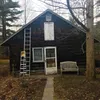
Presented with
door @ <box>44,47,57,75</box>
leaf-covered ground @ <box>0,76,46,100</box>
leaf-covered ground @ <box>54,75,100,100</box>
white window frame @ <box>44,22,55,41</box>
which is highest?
white window frame @ <box>44,22,55,41</box>

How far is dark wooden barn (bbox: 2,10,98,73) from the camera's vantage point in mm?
18484

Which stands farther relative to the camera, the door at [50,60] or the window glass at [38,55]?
the window glass at [38,55]

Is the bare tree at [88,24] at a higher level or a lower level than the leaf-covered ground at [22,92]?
higher

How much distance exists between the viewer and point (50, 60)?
18.3 metres

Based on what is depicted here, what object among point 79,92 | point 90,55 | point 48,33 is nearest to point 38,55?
point 48,33

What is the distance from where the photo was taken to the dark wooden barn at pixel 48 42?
18484 mm

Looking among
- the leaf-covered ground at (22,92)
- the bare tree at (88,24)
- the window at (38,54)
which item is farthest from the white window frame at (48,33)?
the leaf-covered ground at (22,92)

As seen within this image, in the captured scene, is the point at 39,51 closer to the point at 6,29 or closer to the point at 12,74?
the point at 12,74

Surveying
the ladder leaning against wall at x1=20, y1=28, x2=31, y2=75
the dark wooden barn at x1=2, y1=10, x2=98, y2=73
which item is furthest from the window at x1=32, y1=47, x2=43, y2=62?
the ladder leaning against wall at x1=20, y1=28, x2=31, y2=75

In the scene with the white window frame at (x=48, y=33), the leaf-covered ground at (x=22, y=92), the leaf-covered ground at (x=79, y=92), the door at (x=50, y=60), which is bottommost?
the leaf-covered ground at (x=22, y=92)

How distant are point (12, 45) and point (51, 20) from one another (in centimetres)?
362

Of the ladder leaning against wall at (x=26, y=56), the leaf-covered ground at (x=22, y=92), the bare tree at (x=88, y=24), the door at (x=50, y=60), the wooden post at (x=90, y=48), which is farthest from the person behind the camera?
the door at (x=50, y=60)

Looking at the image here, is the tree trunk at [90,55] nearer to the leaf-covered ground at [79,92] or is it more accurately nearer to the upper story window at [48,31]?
the leaf-covered ground at [79,92]

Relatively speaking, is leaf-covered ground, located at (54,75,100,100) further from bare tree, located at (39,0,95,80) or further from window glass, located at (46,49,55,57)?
window glass, located at (46,49,55,57)
